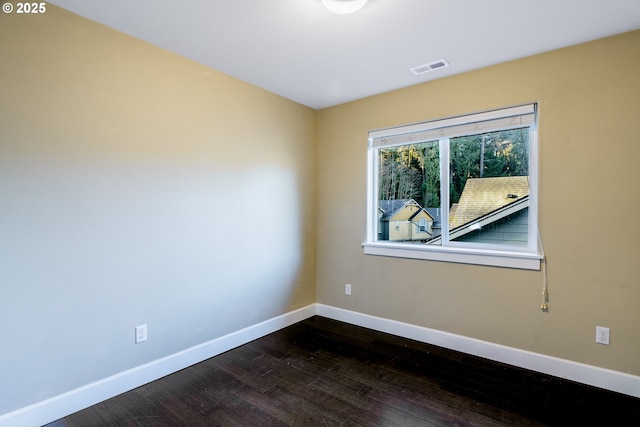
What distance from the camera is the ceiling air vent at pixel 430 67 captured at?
8.27 ft

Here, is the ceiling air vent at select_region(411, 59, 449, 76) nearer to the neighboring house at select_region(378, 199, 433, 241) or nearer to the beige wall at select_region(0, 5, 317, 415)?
the neighboring house at select_region(378, 199, 433, 241)

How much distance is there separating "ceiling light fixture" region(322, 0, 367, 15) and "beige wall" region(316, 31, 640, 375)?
139 cm

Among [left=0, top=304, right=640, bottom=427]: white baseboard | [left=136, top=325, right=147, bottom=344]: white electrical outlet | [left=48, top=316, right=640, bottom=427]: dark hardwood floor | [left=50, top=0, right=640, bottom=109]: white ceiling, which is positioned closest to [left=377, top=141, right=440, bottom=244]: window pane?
[left=50, top=0, right=640, bottom=109]: white ceiling

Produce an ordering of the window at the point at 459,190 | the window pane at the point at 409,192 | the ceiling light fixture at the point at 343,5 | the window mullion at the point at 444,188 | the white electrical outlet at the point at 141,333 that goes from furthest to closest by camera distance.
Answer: the window pane at the point at 409,192 < the window mullion at the point at 444,188 < the window at the point at 459,190 < the white electrical outlet at the point at 141,333 < the ceiling light fixture at the point at 343,5

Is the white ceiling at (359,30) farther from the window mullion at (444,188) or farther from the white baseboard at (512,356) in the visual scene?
the white baseboard at (512,356)

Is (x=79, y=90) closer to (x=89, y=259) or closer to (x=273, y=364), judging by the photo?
(x=89, y=259)

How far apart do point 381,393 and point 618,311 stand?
1.68 meters

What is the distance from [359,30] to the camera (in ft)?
6.79

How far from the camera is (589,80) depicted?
7.31 ft

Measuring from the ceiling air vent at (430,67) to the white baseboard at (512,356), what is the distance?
7.41 feet

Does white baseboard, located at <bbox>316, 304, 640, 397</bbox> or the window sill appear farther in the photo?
the window sill

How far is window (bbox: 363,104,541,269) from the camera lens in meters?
2.57

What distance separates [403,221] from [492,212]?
0.82 meters

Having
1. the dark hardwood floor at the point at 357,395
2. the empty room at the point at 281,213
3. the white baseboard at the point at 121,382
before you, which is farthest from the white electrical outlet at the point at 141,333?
the dark hardwood floor at the point at 357,395
